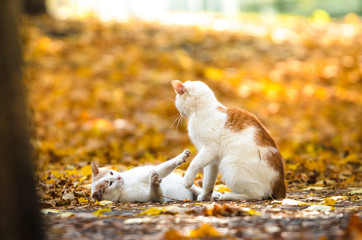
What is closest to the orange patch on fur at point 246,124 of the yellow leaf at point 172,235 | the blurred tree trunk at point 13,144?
the yellow leaf at point 172,235

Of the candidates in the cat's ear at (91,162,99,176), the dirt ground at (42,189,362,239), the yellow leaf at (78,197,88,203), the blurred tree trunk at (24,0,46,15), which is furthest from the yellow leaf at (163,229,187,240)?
the blurred tree trunk at (24,0,46,15)

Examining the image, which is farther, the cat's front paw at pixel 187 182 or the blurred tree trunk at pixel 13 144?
the cat's front paw at pixel 187 182

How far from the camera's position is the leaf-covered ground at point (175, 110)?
2.60 meters

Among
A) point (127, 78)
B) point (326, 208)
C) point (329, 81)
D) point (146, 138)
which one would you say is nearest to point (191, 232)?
point (326, 208)

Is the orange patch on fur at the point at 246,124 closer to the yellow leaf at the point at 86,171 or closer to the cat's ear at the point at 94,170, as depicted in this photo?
the cat's ear at the point at 94,170

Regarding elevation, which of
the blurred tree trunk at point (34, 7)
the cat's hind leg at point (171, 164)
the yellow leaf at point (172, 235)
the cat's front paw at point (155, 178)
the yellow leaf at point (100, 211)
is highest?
the blurred tree trunk at point (34, 7)

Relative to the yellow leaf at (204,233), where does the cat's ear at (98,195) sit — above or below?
below

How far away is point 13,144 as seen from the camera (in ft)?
5.68

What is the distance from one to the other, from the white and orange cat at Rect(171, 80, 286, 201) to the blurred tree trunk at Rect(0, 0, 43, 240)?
1.73 meters

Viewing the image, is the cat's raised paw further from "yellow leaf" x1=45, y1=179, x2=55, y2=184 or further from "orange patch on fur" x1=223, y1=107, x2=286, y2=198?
"yellow leaf" x1=45, y1=179, x2=55, y2=184

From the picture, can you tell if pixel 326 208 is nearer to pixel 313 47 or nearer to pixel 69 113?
pixel 69 113

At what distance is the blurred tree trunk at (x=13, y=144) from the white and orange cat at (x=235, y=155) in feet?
5.67

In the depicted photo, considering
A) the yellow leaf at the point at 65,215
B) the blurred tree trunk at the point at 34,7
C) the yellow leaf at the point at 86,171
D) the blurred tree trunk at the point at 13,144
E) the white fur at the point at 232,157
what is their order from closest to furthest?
1. the blurred tree trunk at the point at 13,144
2. the yellow leaf at the point at 65,215
3. the white fur at the point at 232,157
4. the yellow leaf at the point at 86,171
5. the blurred tree trunk at the point at 34,7

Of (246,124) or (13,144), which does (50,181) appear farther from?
(13,144)
